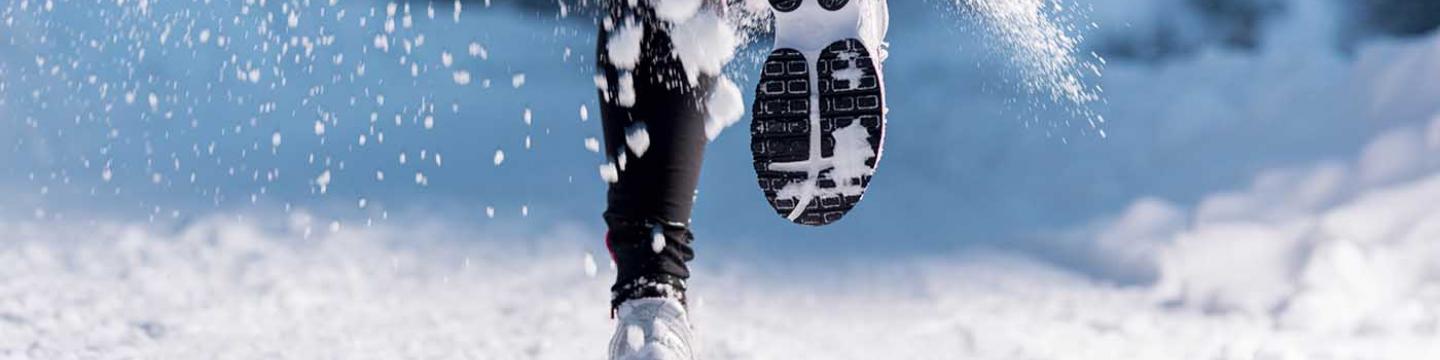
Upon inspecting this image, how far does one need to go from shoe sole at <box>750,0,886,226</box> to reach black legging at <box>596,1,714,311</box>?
10cm

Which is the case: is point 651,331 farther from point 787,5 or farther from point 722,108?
point 787,5

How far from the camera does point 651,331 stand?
1.72m

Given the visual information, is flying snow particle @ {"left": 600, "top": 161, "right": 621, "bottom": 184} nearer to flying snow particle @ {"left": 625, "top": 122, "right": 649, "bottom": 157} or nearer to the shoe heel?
flying snow particle @ {"left": 625, "top": 122, "right": 649, "bottom": 157}

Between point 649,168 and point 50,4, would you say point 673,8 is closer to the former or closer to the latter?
point 649,168

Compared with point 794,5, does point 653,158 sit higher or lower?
lower

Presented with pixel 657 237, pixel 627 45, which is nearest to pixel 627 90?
pixel 627 45

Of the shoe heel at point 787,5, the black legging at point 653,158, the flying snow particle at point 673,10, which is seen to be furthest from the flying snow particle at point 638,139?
the shoe heel at point 787,5

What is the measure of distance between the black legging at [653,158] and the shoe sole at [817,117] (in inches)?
3.8

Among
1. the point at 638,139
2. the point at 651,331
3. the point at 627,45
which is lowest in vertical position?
the point at 651,331

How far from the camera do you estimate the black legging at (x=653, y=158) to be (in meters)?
1.70

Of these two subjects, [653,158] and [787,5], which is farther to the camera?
[787,5]

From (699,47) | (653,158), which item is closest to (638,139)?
(653,158)

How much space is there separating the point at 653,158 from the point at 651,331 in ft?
0.73

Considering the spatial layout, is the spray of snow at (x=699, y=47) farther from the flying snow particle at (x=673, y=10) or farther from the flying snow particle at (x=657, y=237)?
the flying snow particle at (x=657, y=237)
